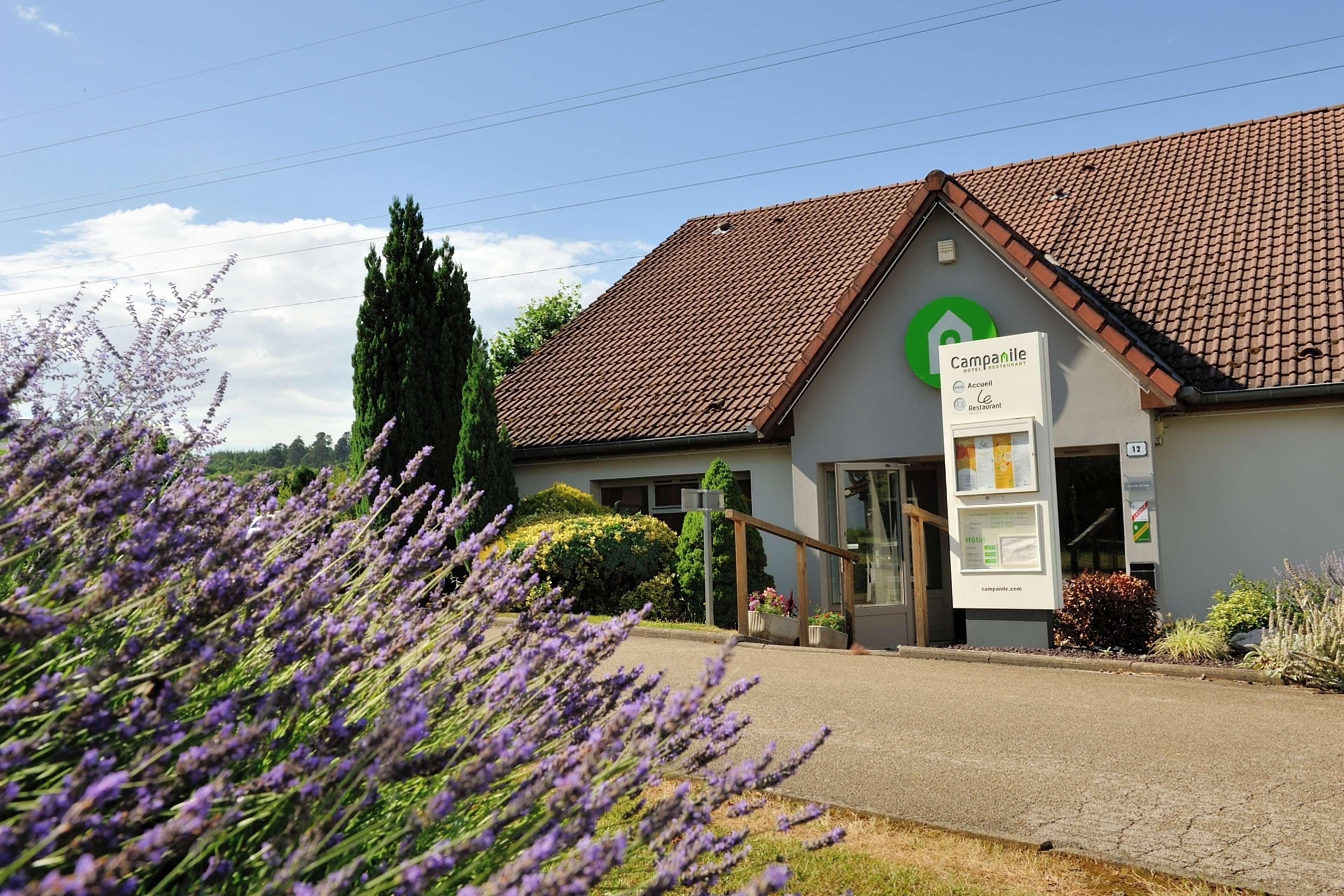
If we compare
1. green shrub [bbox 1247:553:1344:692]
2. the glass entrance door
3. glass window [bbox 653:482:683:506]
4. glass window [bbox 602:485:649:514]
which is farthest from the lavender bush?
glass window [bbox 602:485:649:514]

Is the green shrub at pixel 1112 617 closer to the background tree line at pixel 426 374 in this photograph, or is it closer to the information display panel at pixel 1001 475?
the information display panel at pixel 1001 475

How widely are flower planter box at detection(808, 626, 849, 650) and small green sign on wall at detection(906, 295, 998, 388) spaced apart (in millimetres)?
3470

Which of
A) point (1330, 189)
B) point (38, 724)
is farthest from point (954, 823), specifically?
point (1330, 189)

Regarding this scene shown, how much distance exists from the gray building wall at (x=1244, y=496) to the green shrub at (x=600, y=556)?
6.57m

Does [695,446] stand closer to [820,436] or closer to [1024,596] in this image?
[820,436]

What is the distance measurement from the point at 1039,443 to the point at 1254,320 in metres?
4.14

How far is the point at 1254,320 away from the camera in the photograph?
Result: 14.3m

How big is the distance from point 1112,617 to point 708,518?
15.4 ft

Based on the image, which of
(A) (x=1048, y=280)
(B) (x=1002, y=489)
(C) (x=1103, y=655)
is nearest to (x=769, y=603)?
(B) (x=1002, y=489)

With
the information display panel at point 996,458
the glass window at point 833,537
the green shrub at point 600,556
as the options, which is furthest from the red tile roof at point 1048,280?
the green shrub at point 600,556

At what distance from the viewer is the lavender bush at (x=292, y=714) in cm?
164

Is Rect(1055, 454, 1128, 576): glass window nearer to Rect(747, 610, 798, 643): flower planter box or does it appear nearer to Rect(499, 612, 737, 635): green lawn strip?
Rect(747, 610, 798, 643): flower planter box

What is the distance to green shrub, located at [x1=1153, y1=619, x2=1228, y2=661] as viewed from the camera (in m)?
11.2

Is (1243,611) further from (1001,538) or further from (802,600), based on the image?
(802,600)
